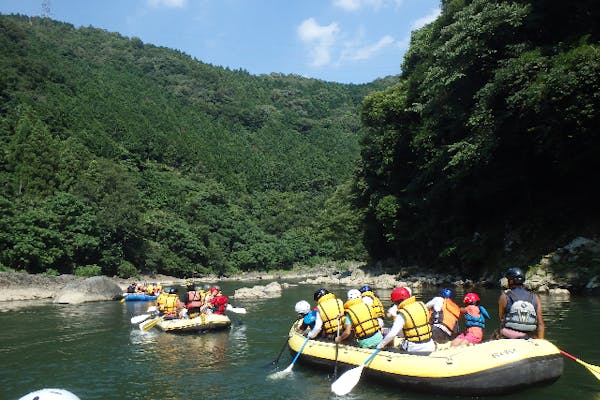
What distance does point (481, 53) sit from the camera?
2384 cm

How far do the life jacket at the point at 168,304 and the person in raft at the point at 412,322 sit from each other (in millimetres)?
10424

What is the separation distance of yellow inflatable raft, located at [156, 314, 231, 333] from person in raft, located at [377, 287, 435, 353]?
8358mm

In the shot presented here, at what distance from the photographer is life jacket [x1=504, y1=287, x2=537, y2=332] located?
26.4 ft

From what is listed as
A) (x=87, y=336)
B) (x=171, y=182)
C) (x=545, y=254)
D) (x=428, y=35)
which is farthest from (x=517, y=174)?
(x=171, y=182)

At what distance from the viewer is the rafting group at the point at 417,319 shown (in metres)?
8.13

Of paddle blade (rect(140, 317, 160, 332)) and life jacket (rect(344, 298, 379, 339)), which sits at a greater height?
life jacket (rect(344, 298, 379, 339))

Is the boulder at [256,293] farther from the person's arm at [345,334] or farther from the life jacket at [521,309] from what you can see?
the life jacket at [521,309]

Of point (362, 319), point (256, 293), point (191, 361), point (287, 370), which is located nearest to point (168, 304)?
point (191, 361)

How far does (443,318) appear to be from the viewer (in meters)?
10.3

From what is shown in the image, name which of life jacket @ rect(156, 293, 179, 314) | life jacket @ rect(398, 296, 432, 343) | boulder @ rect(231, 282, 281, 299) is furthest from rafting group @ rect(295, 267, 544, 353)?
boulder @ rect(231, 282, 281, 299)

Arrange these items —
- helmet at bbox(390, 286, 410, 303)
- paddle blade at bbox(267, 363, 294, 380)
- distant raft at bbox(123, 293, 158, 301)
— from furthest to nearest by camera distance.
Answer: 1. distant raft at bbox(123, 293, 158, 301)
2. paddle blade at bbox(267, 363, 294, 380)
3. helmet at bbox(390, 286, 410, 303)

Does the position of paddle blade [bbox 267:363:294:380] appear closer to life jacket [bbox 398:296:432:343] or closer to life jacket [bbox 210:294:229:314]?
life jacket [bbox 398:296:432:343]

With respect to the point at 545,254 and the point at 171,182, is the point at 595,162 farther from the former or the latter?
the point at 171,182

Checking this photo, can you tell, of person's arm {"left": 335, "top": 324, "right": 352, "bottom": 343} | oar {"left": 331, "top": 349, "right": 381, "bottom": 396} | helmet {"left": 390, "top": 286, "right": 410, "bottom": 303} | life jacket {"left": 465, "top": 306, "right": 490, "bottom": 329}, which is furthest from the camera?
person's arm {"left": 335, "top": 324, "right": 352, "bottom": 343}
